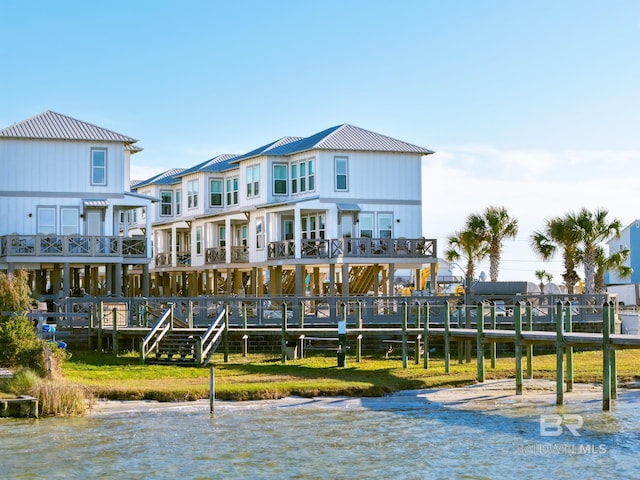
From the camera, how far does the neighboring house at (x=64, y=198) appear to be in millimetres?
51281

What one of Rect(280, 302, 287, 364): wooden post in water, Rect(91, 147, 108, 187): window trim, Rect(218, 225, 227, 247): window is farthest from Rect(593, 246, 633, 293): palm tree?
Rect(91, 147, 108, 187): window trim

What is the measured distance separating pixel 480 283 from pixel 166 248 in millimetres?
27898

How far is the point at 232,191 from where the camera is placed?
211ft

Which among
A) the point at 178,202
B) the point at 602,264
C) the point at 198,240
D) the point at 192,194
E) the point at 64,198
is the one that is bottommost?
the point at 602,264

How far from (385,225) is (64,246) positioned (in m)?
15.7

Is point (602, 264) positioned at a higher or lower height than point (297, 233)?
lower

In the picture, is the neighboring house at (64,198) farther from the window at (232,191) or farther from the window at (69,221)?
the window at (232,191)

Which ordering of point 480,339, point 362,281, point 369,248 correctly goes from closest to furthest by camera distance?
point 480,339, point 369,248, point 362,281

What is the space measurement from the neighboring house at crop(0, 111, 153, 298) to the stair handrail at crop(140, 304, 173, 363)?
13.0 meters

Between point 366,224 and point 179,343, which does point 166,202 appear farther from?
point 179,343

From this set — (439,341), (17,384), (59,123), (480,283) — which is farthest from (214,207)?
(17,384)

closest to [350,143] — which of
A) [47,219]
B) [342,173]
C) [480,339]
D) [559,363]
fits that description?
[342,173]

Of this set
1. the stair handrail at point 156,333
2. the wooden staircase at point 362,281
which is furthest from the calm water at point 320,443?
the wooden staircase at point 362,281

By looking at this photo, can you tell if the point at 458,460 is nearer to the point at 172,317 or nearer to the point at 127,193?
the point at 172,317
